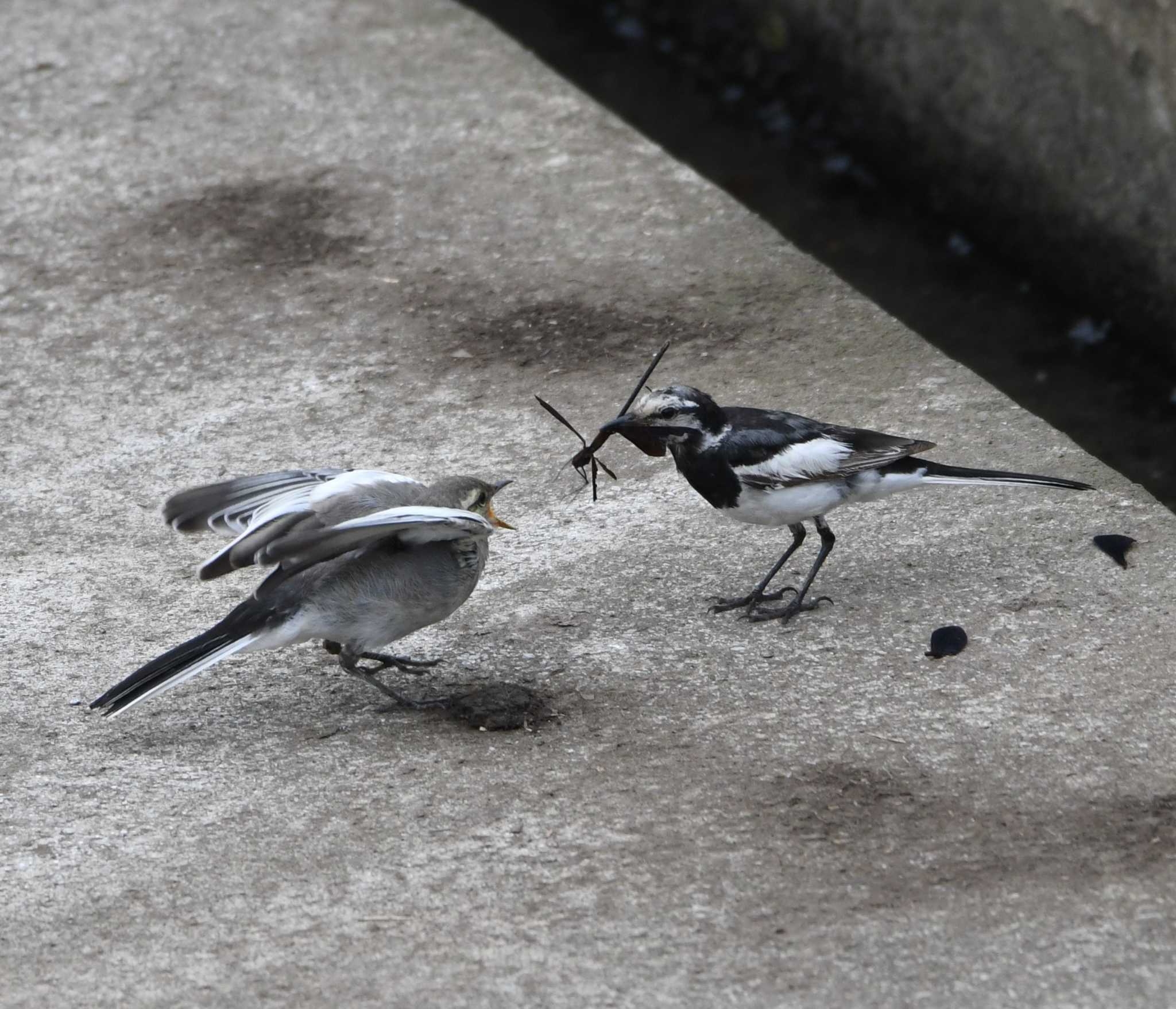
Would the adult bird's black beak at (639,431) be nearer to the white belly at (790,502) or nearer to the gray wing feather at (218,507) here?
the white belly at (790,502)

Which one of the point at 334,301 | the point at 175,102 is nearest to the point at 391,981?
the point at 334,301

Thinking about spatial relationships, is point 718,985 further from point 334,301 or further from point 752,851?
point 334,301

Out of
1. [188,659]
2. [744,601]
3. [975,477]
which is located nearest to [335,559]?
[188,659]

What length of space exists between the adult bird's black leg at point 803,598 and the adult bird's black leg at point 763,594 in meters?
0.02

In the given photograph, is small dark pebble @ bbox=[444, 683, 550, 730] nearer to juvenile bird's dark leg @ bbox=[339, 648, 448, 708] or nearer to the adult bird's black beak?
juvenile bird's dark leg @ bbox=[339, 648, 448, 708]

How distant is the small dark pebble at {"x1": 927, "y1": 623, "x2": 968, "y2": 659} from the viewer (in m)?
4.09

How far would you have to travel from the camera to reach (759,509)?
4.29m

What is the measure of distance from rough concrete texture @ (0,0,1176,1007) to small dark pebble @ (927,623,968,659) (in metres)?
0.04

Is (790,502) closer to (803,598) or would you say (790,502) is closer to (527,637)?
(803,598)

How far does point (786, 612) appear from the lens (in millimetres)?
4312

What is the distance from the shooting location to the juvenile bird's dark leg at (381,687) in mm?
4055

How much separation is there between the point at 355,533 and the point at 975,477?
1688mm

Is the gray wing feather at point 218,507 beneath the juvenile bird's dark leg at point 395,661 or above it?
above

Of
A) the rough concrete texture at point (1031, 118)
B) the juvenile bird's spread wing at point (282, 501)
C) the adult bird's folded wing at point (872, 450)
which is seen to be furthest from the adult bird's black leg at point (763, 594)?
the rough concrete texture at point (1031, 118)
